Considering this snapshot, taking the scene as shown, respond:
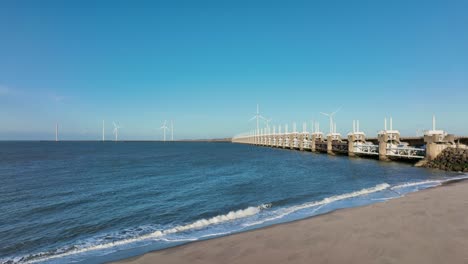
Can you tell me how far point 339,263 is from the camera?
25.4ft

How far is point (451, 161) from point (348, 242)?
36.5 m

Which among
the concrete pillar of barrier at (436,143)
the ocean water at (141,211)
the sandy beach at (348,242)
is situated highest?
the concrete pillar of barrier at (436,143)

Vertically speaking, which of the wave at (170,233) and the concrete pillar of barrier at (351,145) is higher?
the concrete pillar of barrier at (351,145)

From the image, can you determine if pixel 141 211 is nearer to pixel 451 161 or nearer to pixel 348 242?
pixel 348 242

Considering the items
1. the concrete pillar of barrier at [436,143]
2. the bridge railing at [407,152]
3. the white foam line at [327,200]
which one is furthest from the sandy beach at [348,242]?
the bridge railing at [407,152]

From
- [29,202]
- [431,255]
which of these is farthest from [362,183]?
[29,202]

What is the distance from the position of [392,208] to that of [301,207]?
16.4ft

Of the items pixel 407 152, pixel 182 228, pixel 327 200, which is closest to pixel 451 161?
pixel 407 152

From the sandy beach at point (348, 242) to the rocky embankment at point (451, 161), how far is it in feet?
90.2

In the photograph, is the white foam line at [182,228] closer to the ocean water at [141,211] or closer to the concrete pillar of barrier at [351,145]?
the ocean water at [141,211]

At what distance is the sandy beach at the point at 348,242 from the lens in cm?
814

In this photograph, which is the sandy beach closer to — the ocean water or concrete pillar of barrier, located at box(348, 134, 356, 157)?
the ocean water

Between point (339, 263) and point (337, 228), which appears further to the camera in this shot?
point (337, 228)

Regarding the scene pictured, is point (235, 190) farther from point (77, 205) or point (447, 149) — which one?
point (447, 149)
